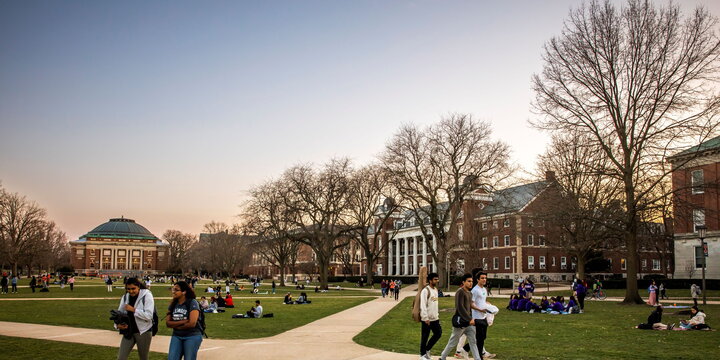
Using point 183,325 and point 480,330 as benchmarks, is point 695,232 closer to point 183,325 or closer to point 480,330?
point 480,330

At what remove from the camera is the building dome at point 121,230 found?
182 metres

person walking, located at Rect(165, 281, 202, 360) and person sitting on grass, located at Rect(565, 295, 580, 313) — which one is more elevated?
person walking, located at Rect(165, 281, 202, 360)

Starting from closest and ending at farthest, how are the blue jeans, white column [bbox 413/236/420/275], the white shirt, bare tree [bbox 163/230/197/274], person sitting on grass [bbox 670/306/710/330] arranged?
1. the blue jeans
2. the white shirt
3. person sitting on grass [bbox 670/306/710/330]
4. white column [bbox 413/236/420/275]
5. bare tree [bbox 163/230/197/274]

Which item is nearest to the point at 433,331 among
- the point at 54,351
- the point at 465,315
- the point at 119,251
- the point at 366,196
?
the point at 465,315

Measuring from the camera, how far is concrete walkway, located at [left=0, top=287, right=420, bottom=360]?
1356cm

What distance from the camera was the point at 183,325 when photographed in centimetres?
857

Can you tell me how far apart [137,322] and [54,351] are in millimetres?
6395

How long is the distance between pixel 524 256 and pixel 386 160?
3726cm

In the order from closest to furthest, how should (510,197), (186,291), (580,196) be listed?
(186,291) < (580,196) < (510,197)

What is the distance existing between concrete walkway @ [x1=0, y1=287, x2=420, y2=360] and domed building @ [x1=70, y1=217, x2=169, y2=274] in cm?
16495

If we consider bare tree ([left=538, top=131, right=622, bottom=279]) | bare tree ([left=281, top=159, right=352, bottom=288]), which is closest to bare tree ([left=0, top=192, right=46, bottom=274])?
bare tree ([left=281, top=159, right=352, bottom=288])

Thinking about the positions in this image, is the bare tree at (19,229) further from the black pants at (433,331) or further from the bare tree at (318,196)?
the black pants at (433,331)

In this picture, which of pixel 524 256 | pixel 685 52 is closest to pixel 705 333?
pixel 685 52

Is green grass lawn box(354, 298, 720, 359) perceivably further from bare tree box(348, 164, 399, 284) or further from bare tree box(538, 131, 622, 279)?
bare tree box(348, 164, 399, 284)
